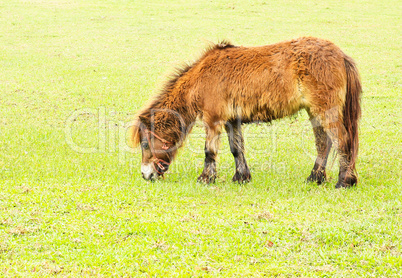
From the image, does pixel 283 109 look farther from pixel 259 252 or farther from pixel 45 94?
pixel 45 94

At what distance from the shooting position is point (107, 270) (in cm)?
440

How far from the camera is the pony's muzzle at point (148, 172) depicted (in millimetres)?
7191

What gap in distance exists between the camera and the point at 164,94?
7.42m

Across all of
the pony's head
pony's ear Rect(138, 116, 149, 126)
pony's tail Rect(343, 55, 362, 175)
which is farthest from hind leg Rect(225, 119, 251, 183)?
pony's tail Rect(343, 55, 362, 175)

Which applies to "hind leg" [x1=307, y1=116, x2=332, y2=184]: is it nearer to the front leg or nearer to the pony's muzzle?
the front leg

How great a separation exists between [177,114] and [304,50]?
227 cm

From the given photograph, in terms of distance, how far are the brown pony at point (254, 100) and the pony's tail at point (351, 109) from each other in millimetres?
14

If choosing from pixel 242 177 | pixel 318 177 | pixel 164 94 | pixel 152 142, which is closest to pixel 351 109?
pixel 318 177

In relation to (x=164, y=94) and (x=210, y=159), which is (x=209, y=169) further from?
(x=164, y=94)

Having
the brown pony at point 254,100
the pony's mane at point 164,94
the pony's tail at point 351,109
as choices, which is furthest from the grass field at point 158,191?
the pony's tail at point 351,109

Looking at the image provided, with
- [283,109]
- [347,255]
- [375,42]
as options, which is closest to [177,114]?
[283,109]

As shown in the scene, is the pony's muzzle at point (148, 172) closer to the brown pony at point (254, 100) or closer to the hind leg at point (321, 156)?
the brown pony at point (254, 100)

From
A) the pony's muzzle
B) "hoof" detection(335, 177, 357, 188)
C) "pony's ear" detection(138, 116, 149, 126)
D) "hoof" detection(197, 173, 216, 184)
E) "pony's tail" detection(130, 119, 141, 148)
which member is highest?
"pony's ear" detection(138, 116, 149, 126)

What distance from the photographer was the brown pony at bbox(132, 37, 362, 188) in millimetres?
6535
